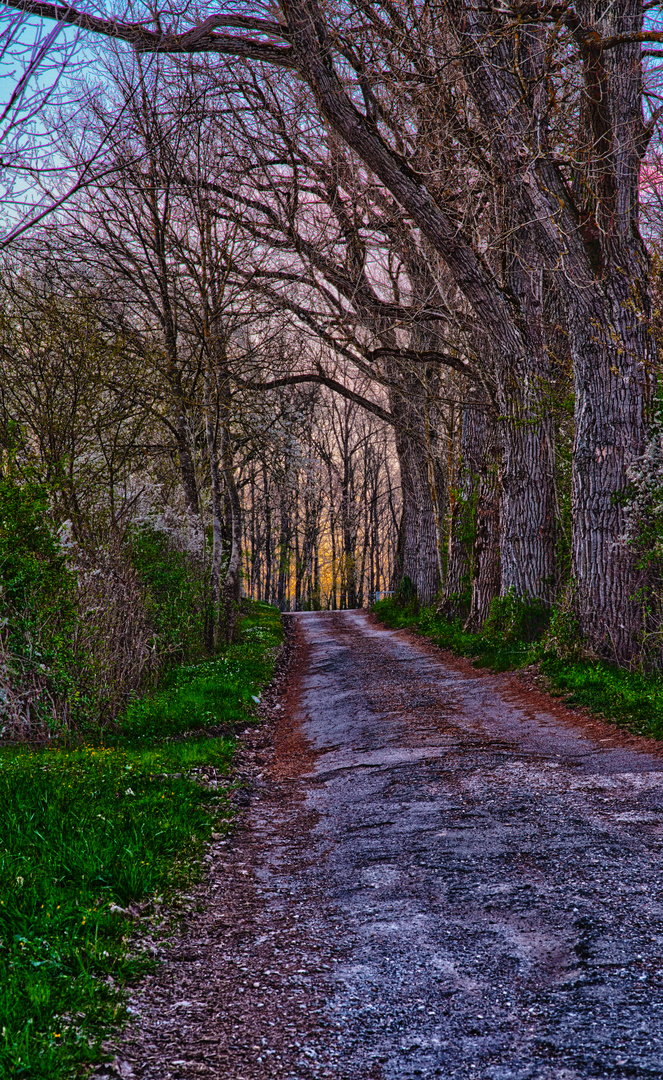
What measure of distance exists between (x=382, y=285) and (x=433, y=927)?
1733cm

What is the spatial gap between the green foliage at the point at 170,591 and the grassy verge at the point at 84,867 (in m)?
3.98

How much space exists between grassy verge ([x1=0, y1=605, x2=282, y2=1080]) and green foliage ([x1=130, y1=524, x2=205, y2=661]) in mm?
3978

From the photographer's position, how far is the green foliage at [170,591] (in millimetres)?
12730

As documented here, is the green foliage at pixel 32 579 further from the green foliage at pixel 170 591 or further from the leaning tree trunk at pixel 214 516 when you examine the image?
the leaning tree trunk at pixel 214 516

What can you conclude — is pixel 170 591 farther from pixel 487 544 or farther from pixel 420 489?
pixel 420 489

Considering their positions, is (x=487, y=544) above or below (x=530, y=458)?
below

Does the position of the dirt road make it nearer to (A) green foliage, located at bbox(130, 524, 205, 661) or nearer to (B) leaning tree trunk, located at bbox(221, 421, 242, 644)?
(A) green foliage, located at bbox(130, 524, 205, 661)

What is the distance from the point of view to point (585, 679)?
381 inches

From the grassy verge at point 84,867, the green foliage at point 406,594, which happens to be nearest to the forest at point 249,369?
the grassy verge at point 84,867

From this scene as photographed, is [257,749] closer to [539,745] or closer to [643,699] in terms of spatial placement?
[539,745]

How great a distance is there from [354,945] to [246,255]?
15248mm

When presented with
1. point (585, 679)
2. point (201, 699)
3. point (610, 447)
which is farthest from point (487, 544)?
point (201, 699)

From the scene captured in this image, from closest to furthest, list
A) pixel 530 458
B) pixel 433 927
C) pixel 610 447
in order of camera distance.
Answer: pixel 433 927
pixel 610 447
pixel 530 458

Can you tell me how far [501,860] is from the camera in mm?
4812
